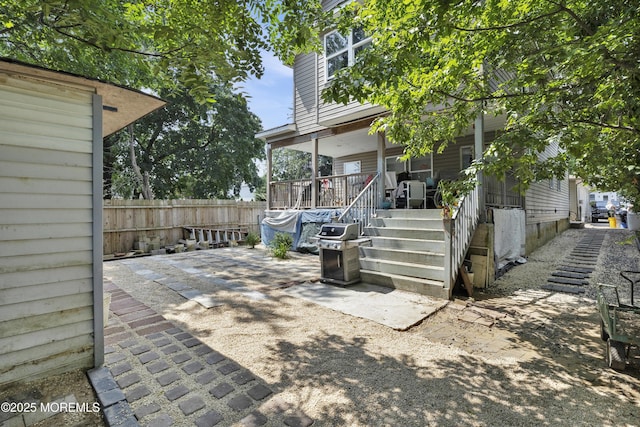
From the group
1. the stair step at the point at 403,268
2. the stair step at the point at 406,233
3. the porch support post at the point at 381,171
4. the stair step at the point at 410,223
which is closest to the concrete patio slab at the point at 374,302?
the stair step at the point at 403,268

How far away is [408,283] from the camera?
5.33m

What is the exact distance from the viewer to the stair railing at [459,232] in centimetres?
493

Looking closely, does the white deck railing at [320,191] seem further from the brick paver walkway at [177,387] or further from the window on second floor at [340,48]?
the brick paver walkway at [177,387]

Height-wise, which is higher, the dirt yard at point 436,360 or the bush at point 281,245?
the bush at point 281,245

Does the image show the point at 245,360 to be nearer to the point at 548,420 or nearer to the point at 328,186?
the point at 548,420

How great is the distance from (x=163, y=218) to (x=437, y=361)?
12.0 meters

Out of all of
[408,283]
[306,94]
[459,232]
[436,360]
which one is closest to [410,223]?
[459,232]

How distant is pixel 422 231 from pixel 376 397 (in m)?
4.05

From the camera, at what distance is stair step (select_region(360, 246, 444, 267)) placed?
5367mm

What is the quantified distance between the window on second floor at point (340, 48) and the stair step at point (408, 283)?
6.59 meters

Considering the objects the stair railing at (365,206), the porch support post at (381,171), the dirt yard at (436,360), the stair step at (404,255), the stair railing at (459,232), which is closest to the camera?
the dirt yard at (436,360)

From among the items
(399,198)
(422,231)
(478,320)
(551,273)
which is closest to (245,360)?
(478,320)

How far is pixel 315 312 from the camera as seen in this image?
4434 mm

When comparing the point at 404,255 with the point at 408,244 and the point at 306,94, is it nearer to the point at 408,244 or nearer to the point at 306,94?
the point at 408,244
